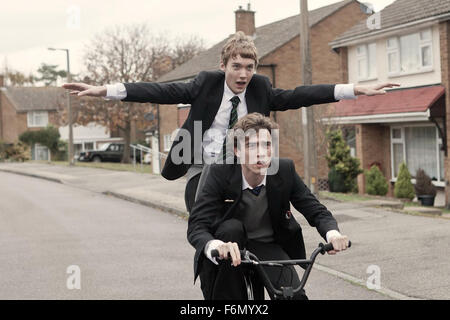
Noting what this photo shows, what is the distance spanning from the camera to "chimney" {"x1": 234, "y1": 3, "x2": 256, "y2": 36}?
36594mm

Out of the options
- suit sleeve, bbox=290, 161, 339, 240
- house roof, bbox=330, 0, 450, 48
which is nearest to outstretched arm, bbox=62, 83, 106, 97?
suit sleeve, bbox=290, 161, 339, 240

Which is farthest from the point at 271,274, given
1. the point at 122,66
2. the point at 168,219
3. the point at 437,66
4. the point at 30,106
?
the point at 30,106

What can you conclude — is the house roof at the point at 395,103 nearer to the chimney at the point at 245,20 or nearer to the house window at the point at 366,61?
the house window at the point at 366,61

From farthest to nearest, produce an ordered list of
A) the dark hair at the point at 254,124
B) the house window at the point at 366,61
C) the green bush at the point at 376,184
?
the house window at the point at 366,61
the green bush at the point at 376,184
the dark hair at the point at 254,124

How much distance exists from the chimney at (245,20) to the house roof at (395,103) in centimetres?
1157

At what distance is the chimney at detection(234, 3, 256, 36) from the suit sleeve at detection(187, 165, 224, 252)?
1304 inches

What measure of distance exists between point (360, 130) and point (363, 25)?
392cm

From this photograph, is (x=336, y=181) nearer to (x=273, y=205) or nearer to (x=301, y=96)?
(x=301, y=96)

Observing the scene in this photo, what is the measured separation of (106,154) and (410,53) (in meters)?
34.9

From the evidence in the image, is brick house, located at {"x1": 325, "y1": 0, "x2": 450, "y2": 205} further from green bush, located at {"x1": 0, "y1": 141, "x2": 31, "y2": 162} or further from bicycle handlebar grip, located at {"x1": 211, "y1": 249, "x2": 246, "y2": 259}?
green bush, located at {"x1": 0, "y1": 141, "x2": 31, "y2": 162}

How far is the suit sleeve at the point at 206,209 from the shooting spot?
4004mm

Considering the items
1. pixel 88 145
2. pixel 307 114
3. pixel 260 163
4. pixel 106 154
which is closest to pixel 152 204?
pixel 307 114

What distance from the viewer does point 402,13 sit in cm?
2406

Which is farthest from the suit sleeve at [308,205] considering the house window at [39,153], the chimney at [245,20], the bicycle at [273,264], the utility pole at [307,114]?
the house window at [39,153]
